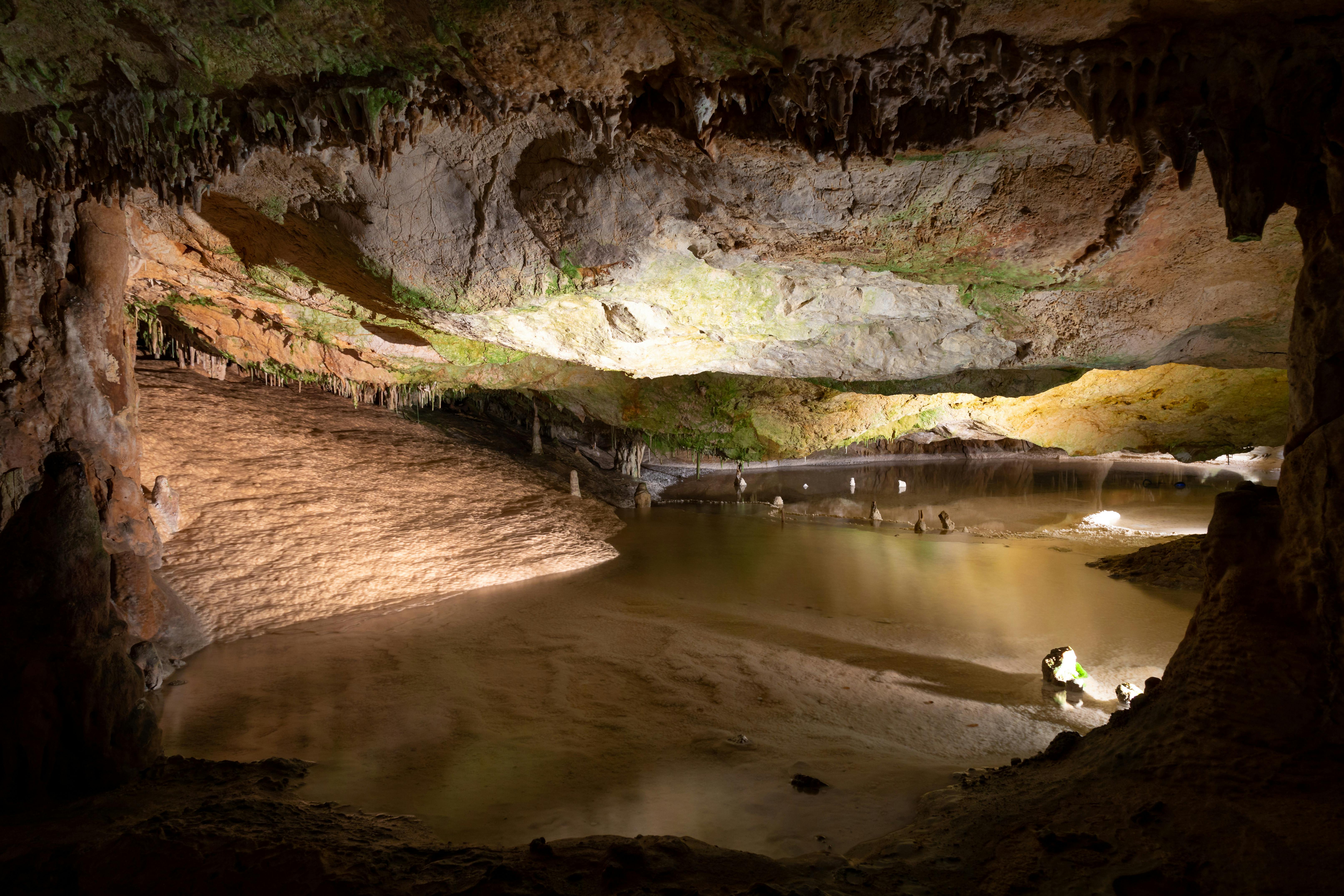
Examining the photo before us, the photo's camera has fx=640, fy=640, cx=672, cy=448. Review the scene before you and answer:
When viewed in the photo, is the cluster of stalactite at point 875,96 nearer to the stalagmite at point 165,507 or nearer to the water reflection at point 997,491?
the stalagmite at point 165,507

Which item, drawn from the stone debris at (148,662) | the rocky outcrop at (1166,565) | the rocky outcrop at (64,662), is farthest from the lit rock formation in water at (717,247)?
the rocky outcrop at (1166,565)

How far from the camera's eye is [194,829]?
9.88ft

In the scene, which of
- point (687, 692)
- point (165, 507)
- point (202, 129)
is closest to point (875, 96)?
point (202, 129)

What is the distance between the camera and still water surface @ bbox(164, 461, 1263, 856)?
4.29 m

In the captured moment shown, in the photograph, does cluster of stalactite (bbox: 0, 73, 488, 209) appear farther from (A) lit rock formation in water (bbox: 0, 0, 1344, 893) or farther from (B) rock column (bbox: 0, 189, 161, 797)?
(B) rock column (bbox: 0, 189, 161, 797)

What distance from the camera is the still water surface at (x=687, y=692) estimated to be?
4289mm

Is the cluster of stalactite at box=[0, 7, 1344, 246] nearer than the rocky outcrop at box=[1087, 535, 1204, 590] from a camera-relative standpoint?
Yes

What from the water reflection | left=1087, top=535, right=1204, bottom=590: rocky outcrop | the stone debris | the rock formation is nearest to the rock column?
the stone debris

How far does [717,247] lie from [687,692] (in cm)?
446

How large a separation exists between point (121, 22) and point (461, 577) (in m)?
8.44

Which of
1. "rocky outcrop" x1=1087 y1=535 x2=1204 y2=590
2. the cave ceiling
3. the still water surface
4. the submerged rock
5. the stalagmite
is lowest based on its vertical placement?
the still water surface

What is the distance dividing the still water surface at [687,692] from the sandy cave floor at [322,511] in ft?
2.75

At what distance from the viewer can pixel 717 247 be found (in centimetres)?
626

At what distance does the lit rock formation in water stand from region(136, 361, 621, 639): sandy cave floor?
1.83 metres
